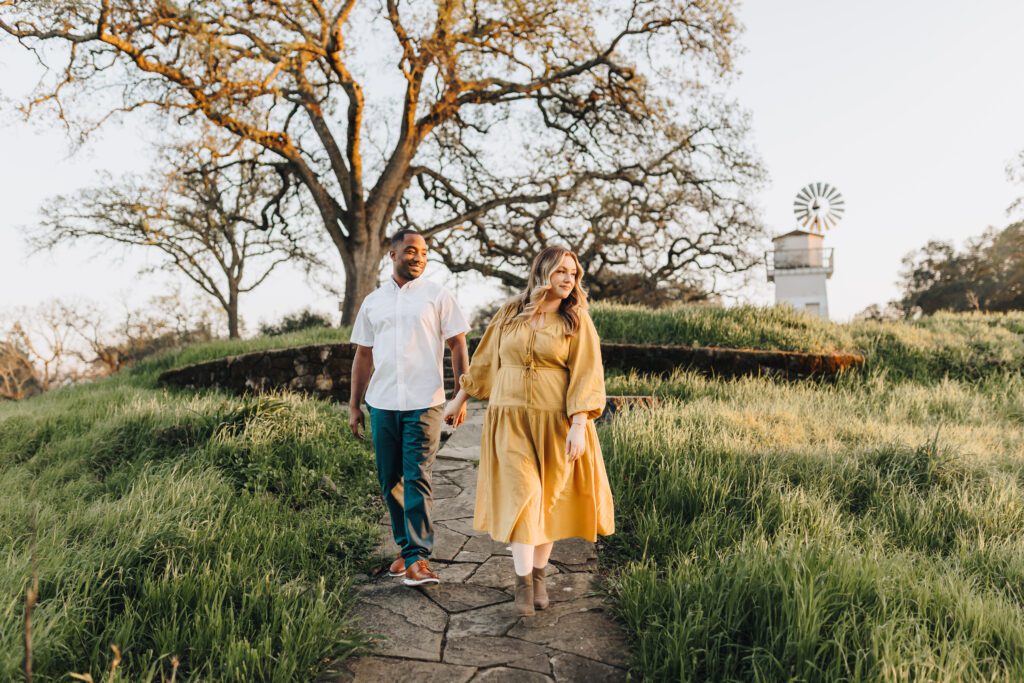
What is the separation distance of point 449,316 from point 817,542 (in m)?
2.43

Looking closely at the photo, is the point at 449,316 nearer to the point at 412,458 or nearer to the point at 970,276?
the point at 412,458

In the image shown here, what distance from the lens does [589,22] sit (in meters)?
15.9

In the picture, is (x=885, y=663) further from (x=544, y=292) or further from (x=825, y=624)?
(x=544, y=292)

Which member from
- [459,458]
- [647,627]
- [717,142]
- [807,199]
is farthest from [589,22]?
A: [807,199]

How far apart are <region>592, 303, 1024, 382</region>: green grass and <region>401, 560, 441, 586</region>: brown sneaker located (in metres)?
7.48

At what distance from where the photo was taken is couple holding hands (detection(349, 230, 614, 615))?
3553 millimetres

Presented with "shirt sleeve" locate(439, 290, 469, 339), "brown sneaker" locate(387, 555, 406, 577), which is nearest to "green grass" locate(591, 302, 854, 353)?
"shirt sleeve" locate(439, 290, 469, 339)

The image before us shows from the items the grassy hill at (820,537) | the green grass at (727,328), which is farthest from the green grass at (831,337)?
the grassy hill at (820,537)

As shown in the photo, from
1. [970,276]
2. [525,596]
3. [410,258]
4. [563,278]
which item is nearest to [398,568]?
[525,596]

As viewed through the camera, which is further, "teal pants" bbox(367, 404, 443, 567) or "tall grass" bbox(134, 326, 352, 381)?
"tall grass" bbox(134, 326, 352, 381)

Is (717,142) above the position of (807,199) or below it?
below

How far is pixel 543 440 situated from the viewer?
3.60 m

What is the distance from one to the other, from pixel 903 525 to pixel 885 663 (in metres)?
2.31

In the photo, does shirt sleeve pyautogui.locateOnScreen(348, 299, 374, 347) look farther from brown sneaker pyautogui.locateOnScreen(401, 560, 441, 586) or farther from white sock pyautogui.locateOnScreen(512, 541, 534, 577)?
white sock pyautogui.locateOnScreen(512, 541, 534, 577)
